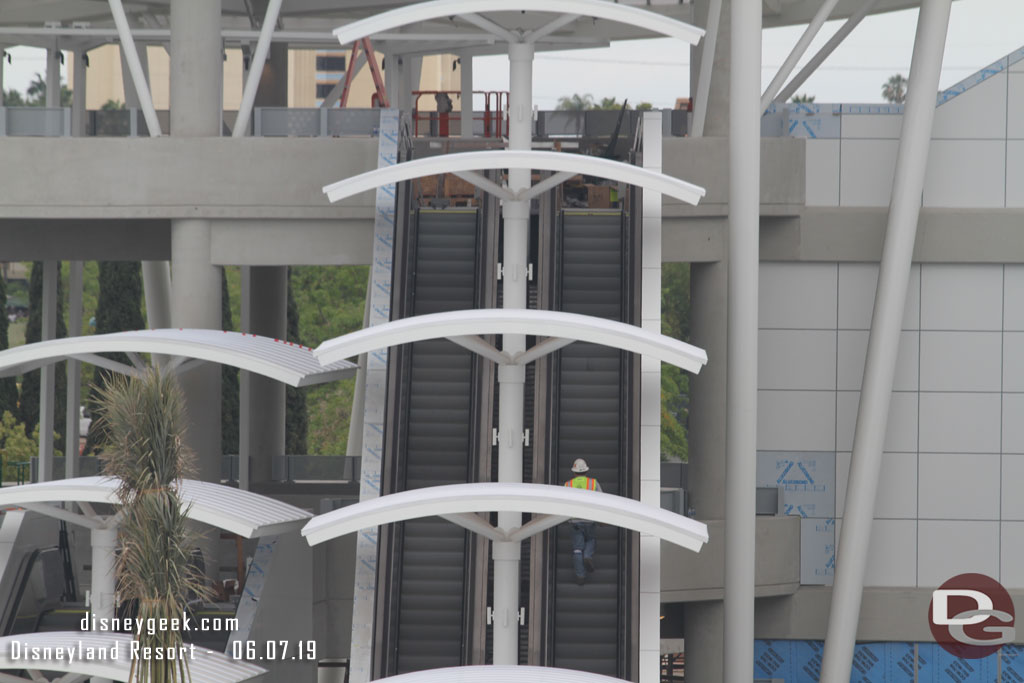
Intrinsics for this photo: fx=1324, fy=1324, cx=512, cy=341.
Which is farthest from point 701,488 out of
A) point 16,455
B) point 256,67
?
point 16,455

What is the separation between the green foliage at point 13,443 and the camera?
48906mm

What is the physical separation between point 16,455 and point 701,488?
31422 mm

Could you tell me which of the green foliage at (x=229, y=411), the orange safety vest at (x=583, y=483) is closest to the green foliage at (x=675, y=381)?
the green foliage at (x=229, y=411)

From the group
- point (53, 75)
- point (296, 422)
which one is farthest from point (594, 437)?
point (296, 422)

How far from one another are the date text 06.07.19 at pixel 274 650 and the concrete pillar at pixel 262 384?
43.1ft

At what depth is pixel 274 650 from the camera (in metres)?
21.8

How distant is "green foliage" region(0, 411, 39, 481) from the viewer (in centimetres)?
4891

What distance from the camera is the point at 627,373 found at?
21922 millimetres

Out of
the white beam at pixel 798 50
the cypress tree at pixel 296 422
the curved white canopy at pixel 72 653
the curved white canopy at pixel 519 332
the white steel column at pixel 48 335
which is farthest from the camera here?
the cypress tree at pixel 296 422

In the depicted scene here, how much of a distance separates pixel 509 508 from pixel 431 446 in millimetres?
5413

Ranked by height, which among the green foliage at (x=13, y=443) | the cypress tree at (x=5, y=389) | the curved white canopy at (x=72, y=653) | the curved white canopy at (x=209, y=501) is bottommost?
the curved white canopy at (x=72, y=653)

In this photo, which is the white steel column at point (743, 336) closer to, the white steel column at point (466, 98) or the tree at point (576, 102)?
the white steel column at point (466, 98)

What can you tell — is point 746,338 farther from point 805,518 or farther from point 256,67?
point 256,67

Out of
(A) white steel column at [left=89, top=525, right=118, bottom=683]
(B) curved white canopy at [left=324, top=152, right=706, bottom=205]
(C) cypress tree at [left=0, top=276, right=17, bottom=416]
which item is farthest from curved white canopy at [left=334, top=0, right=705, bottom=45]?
(C) cypress tree at [left=0, top=276, right=17, bottom=416]
